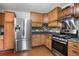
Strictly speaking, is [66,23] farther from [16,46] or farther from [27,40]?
[16,46]

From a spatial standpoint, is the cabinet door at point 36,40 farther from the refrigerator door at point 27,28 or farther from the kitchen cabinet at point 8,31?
the kitchen cabinet at point 8,31

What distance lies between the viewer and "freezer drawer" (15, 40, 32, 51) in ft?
11.3

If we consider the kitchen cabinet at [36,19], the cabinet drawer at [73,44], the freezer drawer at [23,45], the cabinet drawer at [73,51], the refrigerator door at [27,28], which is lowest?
the freezer drawer at [23,45]

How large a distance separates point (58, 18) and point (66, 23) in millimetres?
400

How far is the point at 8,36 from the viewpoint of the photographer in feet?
11.5

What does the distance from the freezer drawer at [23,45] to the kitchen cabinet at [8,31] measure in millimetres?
225

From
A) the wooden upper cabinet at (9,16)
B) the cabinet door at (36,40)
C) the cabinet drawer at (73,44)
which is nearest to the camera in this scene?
the cabinet drawer at (73,44)

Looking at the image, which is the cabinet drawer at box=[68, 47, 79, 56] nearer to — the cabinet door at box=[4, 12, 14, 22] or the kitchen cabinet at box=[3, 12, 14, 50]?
the kitchen cabinet at box=[3, 12, 14, 50]

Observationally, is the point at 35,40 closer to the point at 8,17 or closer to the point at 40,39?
the point at 40,39

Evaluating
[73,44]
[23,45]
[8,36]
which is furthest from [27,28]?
[73,44]

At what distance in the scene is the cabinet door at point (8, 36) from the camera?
347cm

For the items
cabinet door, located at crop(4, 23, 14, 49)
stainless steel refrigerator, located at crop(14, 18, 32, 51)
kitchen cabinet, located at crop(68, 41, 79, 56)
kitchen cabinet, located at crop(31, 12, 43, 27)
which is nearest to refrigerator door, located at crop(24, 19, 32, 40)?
stainless steel refrigerator, located at crop(14, 18, 32, 51)

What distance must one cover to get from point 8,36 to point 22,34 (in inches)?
20.4

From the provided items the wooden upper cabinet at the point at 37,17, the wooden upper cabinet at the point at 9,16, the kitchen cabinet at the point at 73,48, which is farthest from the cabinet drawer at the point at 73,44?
the wooden upper cabinet at the point at 9,16
